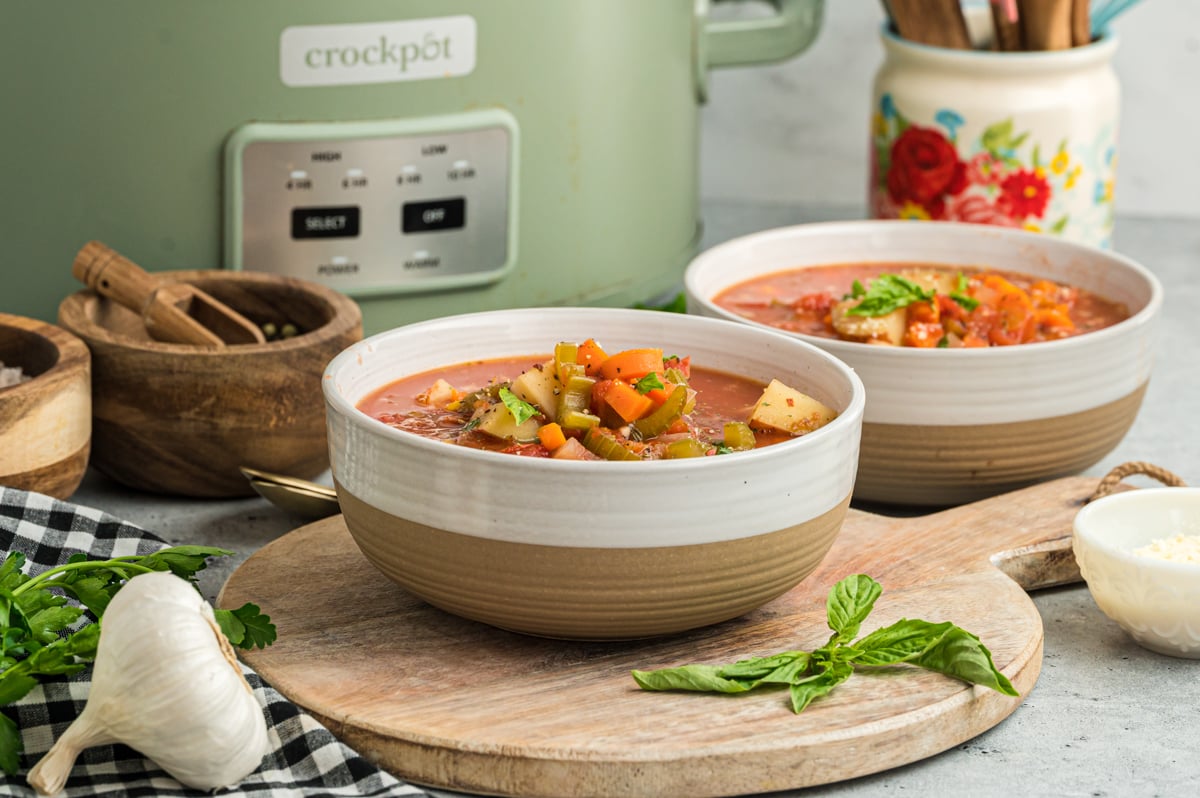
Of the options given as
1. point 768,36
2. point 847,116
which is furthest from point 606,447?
point 847,116

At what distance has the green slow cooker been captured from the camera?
131 centimetres

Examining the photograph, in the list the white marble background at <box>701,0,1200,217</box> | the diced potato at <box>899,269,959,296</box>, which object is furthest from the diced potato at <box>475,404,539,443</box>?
the white marble background at <box>701,0,1200,217</box>

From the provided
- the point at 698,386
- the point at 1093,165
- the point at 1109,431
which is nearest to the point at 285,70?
the point at 698,386

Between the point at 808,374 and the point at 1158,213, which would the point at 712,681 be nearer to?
the point at 808,374

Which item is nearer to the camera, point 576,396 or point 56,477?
point 576,396

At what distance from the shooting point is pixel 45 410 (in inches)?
45.9

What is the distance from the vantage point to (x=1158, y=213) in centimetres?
223

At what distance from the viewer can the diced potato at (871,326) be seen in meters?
1.27

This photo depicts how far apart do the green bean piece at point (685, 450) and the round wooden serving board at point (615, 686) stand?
13cm

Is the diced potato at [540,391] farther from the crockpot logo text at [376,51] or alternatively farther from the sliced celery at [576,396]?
the crockpot logo text at [376,51]

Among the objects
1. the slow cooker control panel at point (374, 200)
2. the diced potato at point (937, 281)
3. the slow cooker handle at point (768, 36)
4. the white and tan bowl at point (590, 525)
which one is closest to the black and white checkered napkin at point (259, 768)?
the white and tan bowl at point (590, 525)

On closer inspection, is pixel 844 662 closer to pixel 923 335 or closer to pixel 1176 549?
pixel 1176 549

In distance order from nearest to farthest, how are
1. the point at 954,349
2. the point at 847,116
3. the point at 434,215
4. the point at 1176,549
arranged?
the point at 1176,549
the point at 954,349
the point at 434,215
the point at 847,116

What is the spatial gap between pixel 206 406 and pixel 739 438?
45 cm
